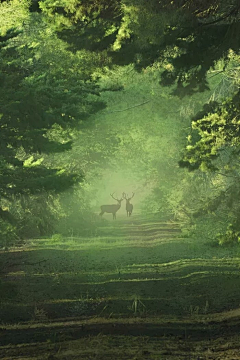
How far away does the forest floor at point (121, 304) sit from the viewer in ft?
24.8

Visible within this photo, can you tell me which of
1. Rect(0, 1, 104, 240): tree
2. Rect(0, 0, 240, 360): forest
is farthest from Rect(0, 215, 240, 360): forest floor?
Rect(0, 1, 104, 240): tree

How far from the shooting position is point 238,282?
13.9 meters

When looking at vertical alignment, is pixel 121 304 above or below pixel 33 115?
below

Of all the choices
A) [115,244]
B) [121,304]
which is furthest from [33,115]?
[115,244]

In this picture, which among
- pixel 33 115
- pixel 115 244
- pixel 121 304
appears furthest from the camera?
pixel 115 244

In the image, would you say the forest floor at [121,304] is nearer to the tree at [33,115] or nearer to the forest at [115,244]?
the forest at [115,244]

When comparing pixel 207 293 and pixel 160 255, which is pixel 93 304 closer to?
pixel 207 293

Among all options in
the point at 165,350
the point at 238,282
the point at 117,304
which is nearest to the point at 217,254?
the point at 238,282

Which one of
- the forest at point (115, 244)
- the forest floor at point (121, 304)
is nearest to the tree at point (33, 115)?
the forest at point (115, 244)

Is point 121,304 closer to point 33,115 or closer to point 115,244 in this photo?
point 33,115

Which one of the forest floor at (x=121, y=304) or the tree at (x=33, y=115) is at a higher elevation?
the tree at (x=33, y=115)

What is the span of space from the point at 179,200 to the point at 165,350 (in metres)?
34.7

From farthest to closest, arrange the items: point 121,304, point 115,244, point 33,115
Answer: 1. point 115,244
2. point 33,115
3. point 121,304

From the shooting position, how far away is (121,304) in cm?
1107
